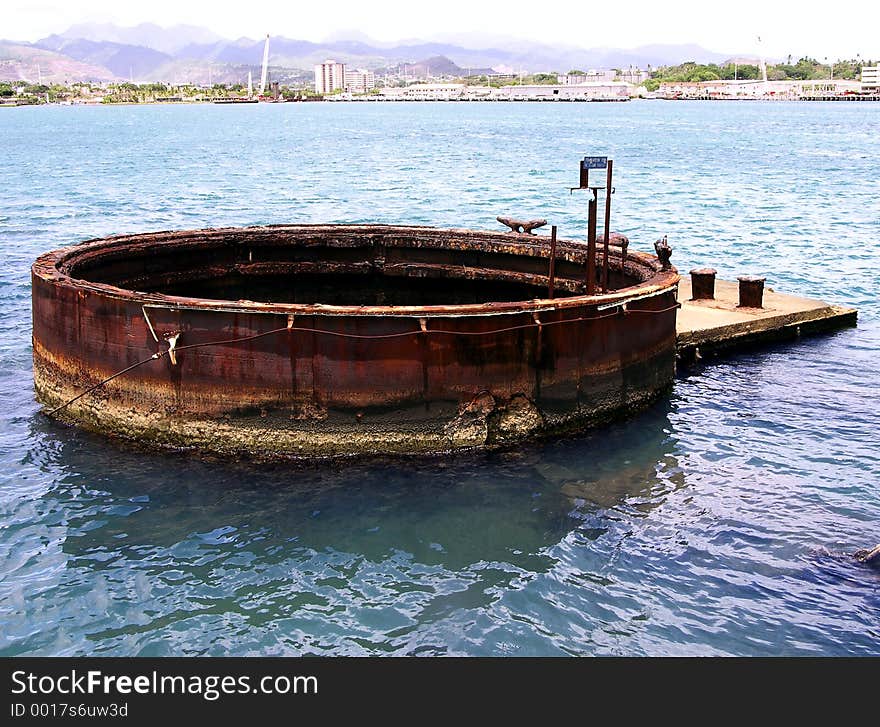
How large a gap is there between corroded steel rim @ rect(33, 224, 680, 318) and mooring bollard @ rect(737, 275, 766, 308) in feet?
10.9

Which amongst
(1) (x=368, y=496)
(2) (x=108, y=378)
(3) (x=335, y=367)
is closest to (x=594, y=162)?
(3) (x=335, y=367)

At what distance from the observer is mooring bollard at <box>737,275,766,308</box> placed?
63.9ft

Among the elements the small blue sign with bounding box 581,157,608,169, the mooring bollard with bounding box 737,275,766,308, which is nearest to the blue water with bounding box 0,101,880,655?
the mooring bollard with bounding box 737,275,766,308

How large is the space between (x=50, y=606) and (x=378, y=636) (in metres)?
3.31

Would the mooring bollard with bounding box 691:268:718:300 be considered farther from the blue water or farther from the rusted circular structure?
the rusted circular structure

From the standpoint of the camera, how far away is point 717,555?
11.1 metres

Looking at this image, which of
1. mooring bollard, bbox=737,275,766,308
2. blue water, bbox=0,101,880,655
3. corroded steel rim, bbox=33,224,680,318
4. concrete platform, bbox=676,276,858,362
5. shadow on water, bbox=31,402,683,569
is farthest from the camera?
mooring bollard, bbox=737,275,766,308

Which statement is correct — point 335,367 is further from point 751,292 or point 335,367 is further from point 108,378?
point 751,292

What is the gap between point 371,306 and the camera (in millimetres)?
15492

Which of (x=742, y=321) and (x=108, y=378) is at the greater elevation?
(x=108, y=378)

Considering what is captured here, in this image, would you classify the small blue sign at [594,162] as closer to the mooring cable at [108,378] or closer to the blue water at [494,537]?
the blue water at [494,537]

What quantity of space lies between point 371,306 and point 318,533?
5013 millimetres

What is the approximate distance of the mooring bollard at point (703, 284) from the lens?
20.0 m

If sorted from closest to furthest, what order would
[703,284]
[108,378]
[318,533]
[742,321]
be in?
1. [318,533]
2. [108,378]
3. [742,321]
4. [703,284]
